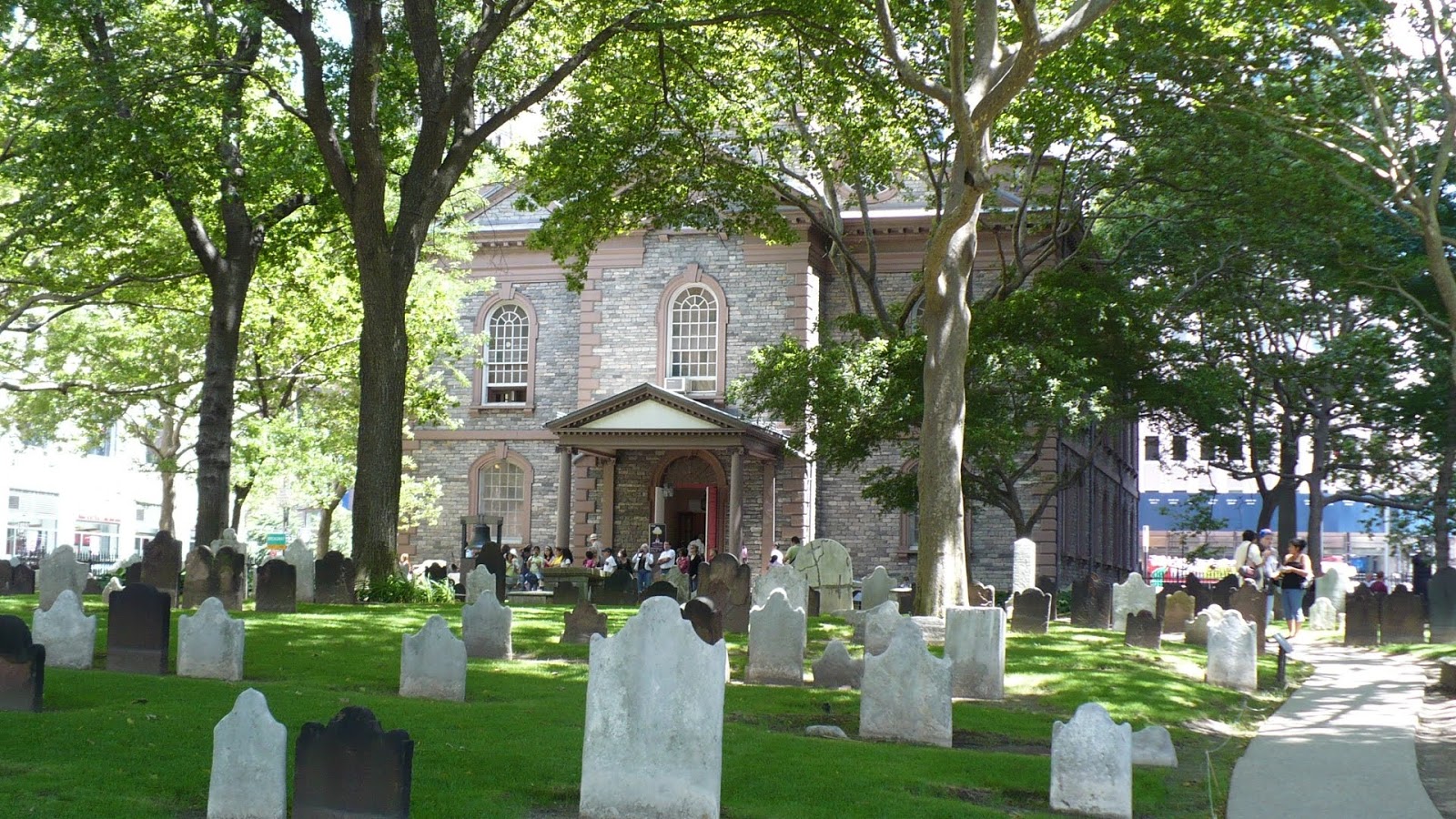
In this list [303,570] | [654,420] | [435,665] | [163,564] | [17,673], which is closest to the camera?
[17,673]

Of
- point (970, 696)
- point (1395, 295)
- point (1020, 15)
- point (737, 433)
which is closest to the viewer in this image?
point (970, 696)

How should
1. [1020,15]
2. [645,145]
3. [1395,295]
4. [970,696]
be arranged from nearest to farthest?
[970,696] → [1020,15] → [645,145] → [1395,295]

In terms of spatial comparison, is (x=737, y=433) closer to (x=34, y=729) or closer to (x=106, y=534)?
(x=34, y=729)

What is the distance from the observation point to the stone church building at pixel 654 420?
3269 cm

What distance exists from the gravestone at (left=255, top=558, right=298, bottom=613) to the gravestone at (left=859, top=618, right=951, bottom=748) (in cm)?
969

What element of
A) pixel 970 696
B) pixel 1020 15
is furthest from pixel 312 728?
pixel 1020 15

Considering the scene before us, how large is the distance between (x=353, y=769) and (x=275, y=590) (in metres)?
11.7

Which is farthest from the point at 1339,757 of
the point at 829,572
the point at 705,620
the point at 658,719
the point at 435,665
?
the point at 829,572

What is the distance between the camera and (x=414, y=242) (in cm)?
2012

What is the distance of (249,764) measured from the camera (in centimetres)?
659

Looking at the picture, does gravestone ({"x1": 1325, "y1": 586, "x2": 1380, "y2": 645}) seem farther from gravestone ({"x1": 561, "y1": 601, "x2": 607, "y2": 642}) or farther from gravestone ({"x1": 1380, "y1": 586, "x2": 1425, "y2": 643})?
gravestone ({"x1": 561, "y1": 601, "x2": 607, "y2": 642})

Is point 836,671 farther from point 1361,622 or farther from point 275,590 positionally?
point 1361,622

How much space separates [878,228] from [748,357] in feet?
14.8

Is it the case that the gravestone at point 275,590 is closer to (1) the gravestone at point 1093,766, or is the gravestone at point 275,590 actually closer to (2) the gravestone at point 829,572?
(2) the gravestone at point 829,572
